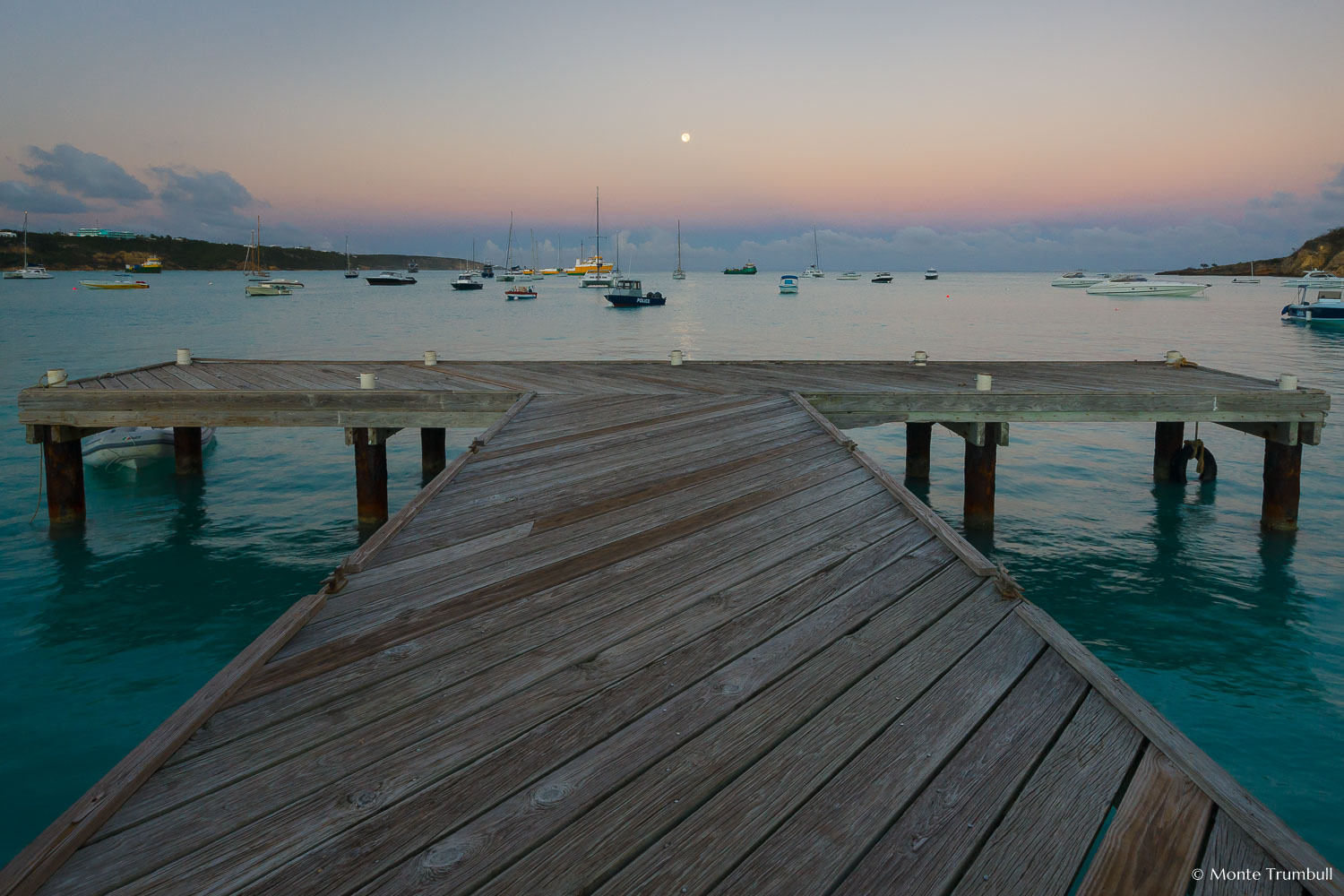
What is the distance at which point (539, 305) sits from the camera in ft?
304

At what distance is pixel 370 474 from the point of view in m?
11.2

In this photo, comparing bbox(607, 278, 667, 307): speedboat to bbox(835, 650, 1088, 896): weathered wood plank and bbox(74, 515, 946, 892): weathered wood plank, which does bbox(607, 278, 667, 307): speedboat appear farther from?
bbox(835, 650, 1088, 896): weathered wood plank

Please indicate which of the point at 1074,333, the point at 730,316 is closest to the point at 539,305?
the point at 730,316

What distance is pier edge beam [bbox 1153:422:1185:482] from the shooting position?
14281 millimetres

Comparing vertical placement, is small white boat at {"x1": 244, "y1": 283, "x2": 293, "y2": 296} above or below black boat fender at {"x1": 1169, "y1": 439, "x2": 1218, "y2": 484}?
above

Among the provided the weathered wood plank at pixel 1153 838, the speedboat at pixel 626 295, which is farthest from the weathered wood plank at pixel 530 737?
the speedboat at pixel 626 295

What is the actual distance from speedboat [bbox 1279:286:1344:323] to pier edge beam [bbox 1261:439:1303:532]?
2028 inches

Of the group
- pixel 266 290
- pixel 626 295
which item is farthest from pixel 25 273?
pixel 626 295

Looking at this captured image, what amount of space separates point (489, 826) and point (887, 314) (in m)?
78.1

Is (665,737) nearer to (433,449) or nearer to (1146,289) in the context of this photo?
(433,449)

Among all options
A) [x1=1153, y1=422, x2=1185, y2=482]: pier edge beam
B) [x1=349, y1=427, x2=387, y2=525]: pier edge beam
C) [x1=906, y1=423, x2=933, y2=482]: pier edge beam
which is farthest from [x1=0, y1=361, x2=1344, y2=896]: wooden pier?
[x1=1153, y1=422, x2=1185, y2=482]: pier edge beam

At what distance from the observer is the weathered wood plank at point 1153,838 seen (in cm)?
226

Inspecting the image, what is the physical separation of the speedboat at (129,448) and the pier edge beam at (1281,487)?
1715 centimetres

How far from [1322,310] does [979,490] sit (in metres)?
55.6
